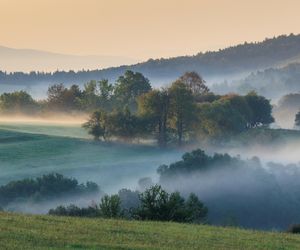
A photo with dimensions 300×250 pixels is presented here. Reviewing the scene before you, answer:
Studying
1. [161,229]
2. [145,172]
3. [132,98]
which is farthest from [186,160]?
[161,229]

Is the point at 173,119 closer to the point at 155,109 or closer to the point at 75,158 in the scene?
the point at 155,109

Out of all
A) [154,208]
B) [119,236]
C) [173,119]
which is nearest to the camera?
[119,236]

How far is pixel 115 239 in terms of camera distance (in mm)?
36156

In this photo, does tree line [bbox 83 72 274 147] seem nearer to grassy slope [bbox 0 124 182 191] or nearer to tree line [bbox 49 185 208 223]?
grassy slope [bbox 0 124 182 191]

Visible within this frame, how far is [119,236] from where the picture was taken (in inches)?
1468

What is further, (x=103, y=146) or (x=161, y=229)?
(x=103, y=146)

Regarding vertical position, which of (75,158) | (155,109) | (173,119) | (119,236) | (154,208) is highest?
(155,109)

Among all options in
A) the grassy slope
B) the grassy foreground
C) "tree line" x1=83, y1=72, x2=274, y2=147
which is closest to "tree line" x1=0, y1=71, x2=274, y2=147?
"tree line" x1=83, y1=72, x2=274, y2=147

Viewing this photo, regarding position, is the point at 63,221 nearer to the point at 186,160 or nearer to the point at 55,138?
the point at 186,160

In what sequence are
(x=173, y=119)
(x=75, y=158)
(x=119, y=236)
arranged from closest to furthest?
(x=119, y=236) < (x=75, y=158) < (x=173, y=119)

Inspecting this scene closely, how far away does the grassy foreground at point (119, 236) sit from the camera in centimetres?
3341

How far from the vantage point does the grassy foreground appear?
3341cm

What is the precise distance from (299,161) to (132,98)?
49.7m

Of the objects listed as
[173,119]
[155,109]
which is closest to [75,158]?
[155,109]
